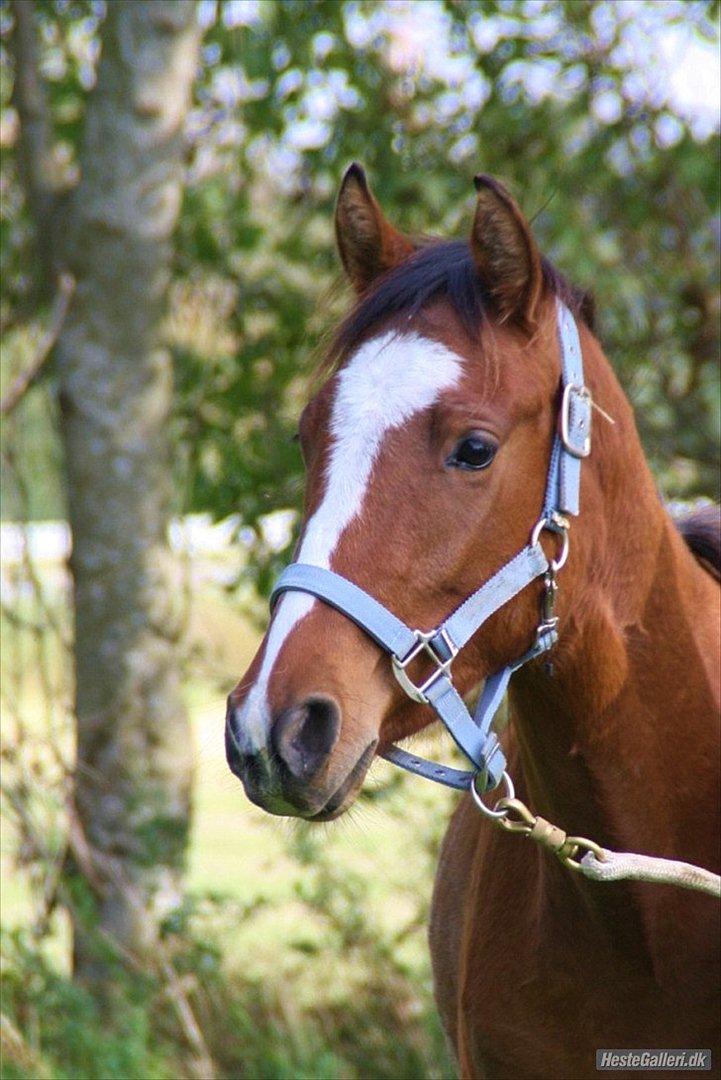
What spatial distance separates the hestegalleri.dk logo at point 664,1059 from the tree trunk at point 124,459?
98.5 inches

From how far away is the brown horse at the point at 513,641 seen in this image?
6.59 feet

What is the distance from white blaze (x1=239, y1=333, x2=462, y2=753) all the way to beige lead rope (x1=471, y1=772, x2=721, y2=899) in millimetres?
473

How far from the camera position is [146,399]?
4836mm

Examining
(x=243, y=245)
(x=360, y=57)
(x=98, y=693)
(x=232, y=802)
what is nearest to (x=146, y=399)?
(x=243, y=245)

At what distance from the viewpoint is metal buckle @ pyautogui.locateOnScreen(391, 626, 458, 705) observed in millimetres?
2059

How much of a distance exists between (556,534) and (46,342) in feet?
9.44

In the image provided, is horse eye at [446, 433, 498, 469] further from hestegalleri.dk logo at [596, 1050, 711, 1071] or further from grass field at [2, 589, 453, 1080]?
grass field at [2, 589, 453, 1080]

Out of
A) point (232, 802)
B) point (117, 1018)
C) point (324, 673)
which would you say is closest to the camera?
point (324, 673)

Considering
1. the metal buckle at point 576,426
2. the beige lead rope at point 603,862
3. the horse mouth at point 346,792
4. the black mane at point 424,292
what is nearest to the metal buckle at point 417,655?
the horse mouth at point 346,792

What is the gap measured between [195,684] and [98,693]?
0.53 metres

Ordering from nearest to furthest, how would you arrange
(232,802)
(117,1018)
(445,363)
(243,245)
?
1. (445,363)
2. (117,1018)
3. (243,245)
4. (232,802)

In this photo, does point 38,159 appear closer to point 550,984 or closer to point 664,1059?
point 550,984

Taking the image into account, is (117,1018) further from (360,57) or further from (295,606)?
(360,57)

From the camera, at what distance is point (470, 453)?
214 cm
